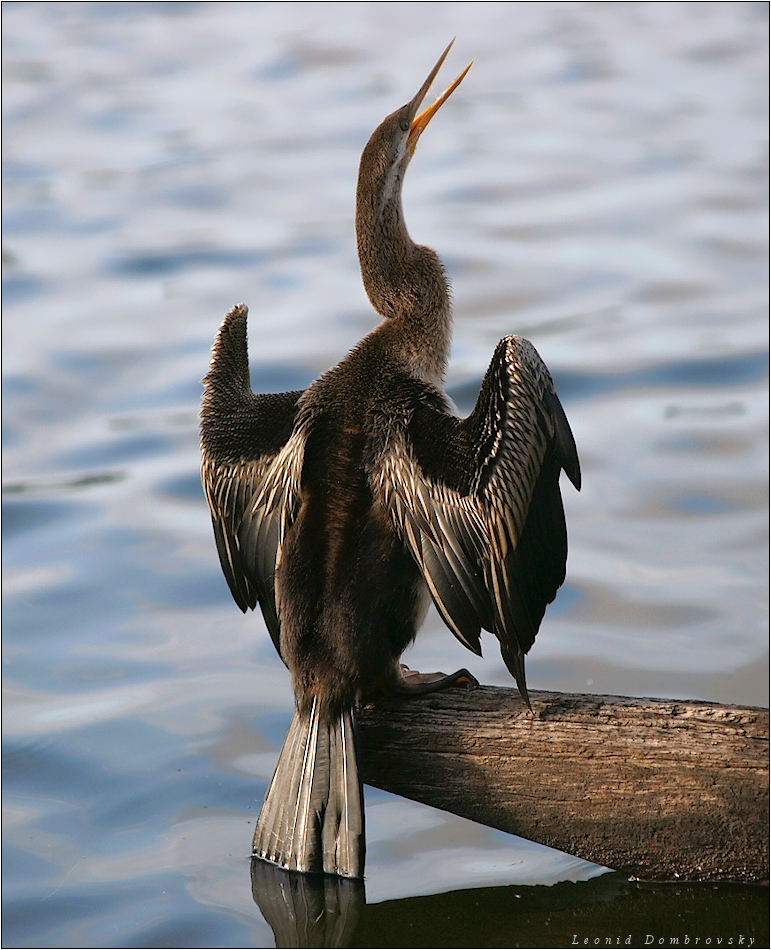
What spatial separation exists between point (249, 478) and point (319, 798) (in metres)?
0.99

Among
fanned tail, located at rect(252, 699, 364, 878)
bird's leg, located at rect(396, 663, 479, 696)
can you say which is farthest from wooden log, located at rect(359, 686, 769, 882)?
fanned tail, located at rect(252, 699, 364, 878)

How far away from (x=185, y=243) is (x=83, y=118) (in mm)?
3421

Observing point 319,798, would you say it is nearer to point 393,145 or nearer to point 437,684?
point 437,684

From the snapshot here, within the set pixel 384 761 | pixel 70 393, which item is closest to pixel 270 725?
pixel 384 761

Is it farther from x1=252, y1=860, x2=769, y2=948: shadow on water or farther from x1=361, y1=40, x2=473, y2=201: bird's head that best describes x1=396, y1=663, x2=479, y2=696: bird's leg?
x1=361, y1=40, x2=473, y2=201: bird's head

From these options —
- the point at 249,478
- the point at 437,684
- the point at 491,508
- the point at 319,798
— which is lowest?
the point at 319,798

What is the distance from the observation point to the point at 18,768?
5.28 metres

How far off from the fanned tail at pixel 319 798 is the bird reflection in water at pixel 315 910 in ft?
0.55

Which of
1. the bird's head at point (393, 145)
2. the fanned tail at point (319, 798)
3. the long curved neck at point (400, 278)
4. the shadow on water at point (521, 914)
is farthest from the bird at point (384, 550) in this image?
the bird's head at point (393, 145)

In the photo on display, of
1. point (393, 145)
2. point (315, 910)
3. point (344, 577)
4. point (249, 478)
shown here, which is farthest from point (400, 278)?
point (315, 910)

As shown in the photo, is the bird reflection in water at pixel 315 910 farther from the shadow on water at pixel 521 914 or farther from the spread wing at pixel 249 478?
the spread wing at pixel 249 478

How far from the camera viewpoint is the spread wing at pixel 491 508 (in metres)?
4.01

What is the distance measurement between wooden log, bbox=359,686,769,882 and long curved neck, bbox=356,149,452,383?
3.86ft

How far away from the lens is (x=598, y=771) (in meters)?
3.83
